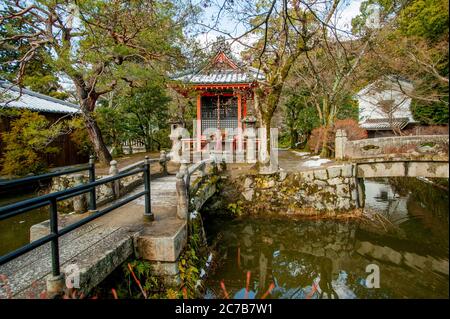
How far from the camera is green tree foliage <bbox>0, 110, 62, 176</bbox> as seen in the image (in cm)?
995

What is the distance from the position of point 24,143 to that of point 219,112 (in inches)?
343

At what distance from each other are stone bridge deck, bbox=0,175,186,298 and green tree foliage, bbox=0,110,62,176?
21.7 ft

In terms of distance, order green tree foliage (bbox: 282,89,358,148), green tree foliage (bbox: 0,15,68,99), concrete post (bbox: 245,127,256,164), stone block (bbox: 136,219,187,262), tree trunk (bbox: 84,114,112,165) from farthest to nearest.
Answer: green tree foliage (bbox: 282,89,358,148), tree trunk (bbox: 84,114,112,165), concrete post (bbox: 245,127,256,164), green tree foliage (bbox: 0,15,68,99), stone block (bbox: 136,219,187,262)

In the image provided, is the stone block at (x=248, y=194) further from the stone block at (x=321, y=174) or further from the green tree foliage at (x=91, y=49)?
the green tree foliage at (x=91, y=49)

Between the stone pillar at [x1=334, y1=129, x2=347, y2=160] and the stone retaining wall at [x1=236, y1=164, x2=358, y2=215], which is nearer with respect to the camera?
the stone retaining wall at [x1=236, y1=164, x2=358, y2=215]

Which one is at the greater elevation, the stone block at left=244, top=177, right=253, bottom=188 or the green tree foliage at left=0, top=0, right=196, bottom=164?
the green tree foliage at left=0, top=0, right=196, bottom=164

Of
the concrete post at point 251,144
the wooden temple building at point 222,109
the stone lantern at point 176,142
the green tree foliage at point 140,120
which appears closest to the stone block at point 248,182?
the concrete post at point 251,144

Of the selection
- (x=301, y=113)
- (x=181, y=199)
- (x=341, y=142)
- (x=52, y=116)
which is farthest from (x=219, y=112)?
(x=181, y=199)

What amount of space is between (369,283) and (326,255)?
5308 mm

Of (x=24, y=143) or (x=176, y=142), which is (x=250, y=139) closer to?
(x=176, y=142)

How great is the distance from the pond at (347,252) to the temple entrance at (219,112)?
6131 millimetres

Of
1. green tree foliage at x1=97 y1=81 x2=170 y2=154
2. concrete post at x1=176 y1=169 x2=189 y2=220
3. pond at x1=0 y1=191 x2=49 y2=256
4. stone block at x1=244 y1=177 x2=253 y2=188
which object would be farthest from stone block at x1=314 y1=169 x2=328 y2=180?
green tree foliage at x1=97 y1=81 x2=170 y2=154

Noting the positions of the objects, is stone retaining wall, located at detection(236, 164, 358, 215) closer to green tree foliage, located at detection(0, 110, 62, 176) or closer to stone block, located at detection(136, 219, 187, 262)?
stone block, located at detection(136, 219, 187, 262)

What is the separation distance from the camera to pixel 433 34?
1.04 metres
